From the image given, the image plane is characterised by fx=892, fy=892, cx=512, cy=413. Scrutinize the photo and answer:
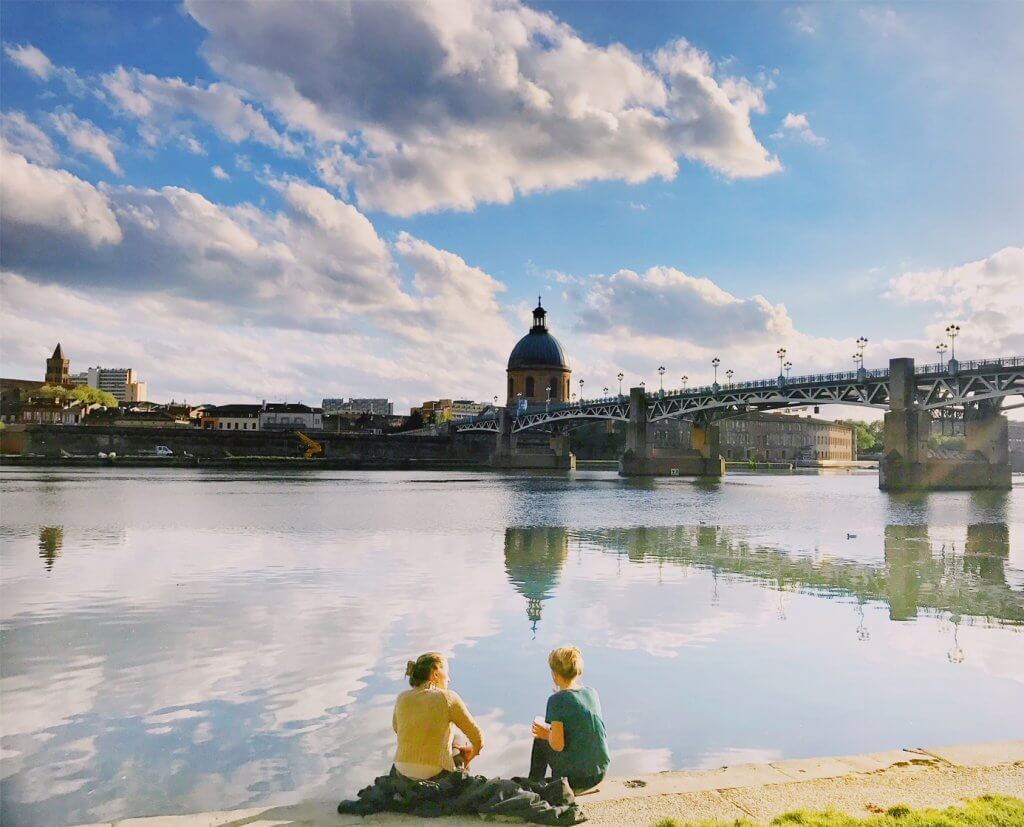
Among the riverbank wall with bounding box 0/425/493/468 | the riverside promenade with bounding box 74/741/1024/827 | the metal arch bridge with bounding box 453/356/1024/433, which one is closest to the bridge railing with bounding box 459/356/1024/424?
the metal arch bridge with bounding box 453/356/1024/433

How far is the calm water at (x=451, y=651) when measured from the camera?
922 cm

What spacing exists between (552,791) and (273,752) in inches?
145

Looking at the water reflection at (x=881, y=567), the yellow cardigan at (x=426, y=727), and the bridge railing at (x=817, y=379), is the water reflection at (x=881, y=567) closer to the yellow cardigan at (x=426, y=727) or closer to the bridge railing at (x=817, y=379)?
the yellow cardigan at (x=426, y=727)

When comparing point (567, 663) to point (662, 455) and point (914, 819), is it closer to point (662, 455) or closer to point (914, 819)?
point (914, 819)

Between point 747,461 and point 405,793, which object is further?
point 747,461

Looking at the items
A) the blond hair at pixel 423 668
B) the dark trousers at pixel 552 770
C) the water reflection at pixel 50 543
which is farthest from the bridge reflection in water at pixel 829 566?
the water reflection at pixel 50 543

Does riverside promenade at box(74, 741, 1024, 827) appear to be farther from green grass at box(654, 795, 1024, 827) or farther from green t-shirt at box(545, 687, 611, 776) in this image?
green t-shirt at box(545, 687, 611, 776)

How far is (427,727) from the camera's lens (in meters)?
7.14

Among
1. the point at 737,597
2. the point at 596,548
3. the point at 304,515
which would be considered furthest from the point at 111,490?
the point at 737,597

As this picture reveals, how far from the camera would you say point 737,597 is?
63.0ft

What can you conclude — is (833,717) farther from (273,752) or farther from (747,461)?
(747,461)

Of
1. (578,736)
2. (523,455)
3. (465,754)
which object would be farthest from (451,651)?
(523,455)

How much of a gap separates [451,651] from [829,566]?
50.4 feet

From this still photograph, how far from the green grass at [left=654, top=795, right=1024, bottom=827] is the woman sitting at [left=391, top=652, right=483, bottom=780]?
1.75 m
